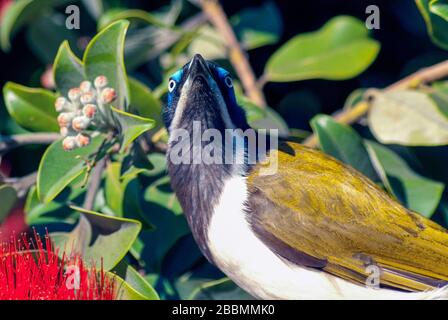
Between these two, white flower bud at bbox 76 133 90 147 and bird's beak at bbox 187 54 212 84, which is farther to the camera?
white flower bud at bbox 76 133 90 147

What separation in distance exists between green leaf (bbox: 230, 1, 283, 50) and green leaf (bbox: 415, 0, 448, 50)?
0.84 meters

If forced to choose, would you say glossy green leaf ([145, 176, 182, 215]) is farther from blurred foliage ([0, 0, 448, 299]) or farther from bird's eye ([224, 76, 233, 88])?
bird's eye ([224, 76, 233, 88])

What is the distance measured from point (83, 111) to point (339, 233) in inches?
37.9

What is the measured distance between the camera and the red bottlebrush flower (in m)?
2.51

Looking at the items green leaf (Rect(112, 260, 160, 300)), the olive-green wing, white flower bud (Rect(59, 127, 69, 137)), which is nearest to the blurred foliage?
green leaf (Rect(112, 260, 160, 300))

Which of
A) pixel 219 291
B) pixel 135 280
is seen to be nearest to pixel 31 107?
pixel 135 280

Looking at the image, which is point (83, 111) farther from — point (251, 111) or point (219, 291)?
point (219, 291)

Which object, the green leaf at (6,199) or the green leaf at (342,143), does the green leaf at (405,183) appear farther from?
the green leaf at (6,199)

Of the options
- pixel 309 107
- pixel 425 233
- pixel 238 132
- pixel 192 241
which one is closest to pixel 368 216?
pixel 425 233

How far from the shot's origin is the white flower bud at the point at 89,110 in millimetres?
2752

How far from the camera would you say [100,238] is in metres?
2.88

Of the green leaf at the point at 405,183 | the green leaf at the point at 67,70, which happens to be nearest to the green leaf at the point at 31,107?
the green leaf at the point at 67,70

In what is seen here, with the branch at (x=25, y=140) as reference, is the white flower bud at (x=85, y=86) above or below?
above
